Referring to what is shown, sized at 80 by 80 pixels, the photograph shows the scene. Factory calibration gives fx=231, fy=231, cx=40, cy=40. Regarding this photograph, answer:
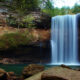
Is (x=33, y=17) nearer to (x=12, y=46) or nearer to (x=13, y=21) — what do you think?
(x=13, y=21)

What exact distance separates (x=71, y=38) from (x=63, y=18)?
86.9 inches

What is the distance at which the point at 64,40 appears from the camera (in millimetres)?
23484

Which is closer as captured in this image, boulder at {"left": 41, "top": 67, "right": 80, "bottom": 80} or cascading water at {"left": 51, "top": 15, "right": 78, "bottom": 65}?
boulder at {"left": 41, "top": 67, "right": 80, "bottom": 80}

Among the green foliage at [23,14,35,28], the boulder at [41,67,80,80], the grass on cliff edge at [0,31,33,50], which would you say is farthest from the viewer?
the green foliage at [23,14,35,28]

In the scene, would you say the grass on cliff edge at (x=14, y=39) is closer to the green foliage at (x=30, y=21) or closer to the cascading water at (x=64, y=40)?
the green foliage at (x=30, y=21)

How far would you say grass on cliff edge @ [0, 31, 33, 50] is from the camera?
74.8 ft

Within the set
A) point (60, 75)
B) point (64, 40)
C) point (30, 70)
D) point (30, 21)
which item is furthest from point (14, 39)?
point (60, 75)

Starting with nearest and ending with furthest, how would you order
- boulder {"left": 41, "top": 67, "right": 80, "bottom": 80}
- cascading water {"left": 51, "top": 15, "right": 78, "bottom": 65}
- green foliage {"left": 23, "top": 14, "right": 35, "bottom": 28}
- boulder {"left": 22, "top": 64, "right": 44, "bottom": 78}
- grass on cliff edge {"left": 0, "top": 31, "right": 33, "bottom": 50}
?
boulder {"left": 41, "top": 67, "right": 80, "bottom": 80}, boulder {"left": 22, "top": 64, "right": 44, "bottom": 78}, cascading water {"left": 51, "top": 15, "right": 78, "bottom": 65}, grass on cliff edge {"left": 0, "top": 31, "right": 33, "bottom": 50}, green foliage {"left": 23, "top": 14, "right": 35, "bottom": 28}

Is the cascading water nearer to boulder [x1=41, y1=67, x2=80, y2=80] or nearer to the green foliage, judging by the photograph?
the green foliage

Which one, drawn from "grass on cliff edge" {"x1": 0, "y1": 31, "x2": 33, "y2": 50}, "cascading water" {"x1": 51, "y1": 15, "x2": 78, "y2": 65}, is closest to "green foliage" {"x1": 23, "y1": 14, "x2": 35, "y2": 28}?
"grass on cliff edge" {"x1": 0, "y1": 31, "x2": 33, "y2": 50}

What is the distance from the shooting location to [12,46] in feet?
74.9

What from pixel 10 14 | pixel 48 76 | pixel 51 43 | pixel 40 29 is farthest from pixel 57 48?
pixel 48 76

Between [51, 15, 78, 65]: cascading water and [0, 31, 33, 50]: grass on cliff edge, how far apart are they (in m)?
2.57

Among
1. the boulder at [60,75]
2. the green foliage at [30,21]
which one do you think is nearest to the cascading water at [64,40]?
the green foliage at [30,21]
